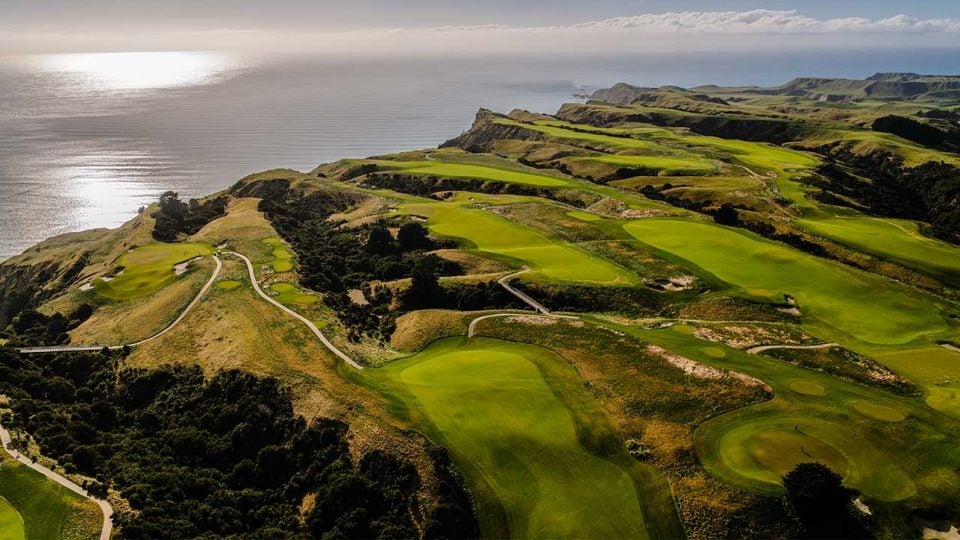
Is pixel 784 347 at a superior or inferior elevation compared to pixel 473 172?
→ superior

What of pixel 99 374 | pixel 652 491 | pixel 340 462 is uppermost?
pixel 652 491

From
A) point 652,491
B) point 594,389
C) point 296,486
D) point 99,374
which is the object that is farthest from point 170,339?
point 652,491

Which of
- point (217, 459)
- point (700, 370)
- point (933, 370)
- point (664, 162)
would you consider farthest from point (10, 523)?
point (664, 162)

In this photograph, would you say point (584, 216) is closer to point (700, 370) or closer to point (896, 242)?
point (896, 242)

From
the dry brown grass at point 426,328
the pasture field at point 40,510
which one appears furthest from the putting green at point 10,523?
the dry brown grass at point 426,328

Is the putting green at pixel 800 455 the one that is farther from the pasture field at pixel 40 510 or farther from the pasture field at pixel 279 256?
the pasture field at pixel 279 256

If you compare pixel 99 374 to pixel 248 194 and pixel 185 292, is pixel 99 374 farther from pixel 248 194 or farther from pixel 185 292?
pixel 248 194
